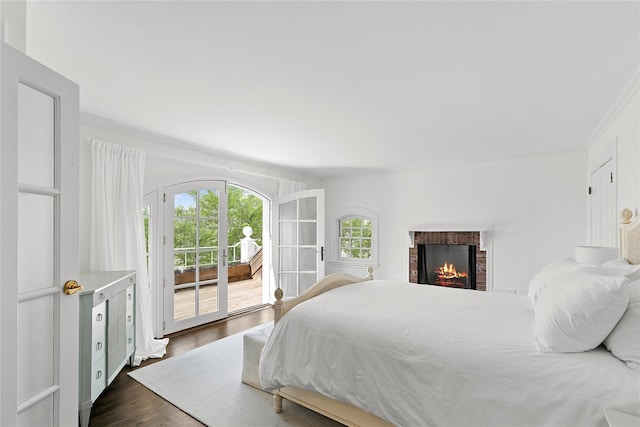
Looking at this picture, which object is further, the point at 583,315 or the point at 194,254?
the point at 194,254

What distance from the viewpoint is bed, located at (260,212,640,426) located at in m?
1.40

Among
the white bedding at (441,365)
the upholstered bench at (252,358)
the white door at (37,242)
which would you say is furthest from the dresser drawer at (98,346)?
the white bedding at (441,365)

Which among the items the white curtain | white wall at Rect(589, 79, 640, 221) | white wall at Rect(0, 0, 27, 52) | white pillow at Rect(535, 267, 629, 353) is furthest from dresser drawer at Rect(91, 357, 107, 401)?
white wall at Rect(589, 79, 640, 221)

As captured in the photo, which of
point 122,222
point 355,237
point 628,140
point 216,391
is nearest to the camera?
point 628,140

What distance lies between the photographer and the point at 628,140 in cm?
253

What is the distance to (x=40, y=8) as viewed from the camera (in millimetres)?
1577

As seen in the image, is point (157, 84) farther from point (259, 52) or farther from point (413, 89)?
point (413, 89)

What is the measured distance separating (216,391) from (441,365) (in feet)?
6.27

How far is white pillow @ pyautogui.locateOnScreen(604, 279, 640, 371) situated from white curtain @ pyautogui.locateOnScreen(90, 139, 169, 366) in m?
3.69

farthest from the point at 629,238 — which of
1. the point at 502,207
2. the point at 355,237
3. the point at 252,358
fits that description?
the point at 355,237

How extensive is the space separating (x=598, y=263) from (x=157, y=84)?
360cm

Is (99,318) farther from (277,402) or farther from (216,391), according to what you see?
(277,402)

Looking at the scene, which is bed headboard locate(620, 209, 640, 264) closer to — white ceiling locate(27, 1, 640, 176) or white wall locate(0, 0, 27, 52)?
white ceiling locate(27, 1, 640, 176)

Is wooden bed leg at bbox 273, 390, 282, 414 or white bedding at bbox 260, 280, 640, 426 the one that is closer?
white bedding at bbox 260, 280, 640, 426
